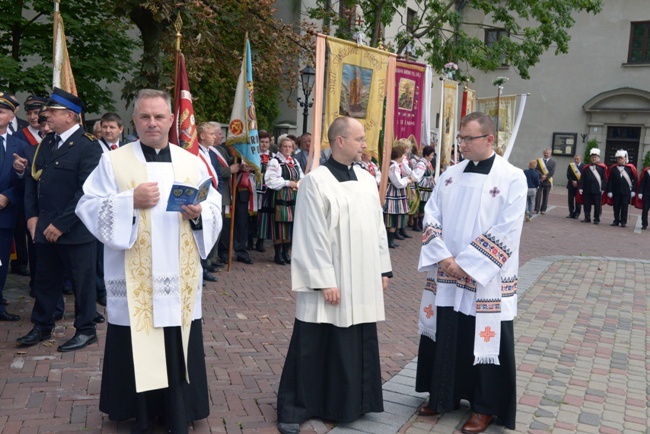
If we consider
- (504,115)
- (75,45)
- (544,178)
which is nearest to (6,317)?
(75,45)

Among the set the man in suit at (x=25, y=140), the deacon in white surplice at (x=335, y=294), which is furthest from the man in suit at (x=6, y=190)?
the deacon in white surplice at (x=335, y=294)

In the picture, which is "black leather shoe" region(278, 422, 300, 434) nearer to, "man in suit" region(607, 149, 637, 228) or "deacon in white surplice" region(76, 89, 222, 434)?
"deacon in white surplice" region(76, 89, 222, 434)

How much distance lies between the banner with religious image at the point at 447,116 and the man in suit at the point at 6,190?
7561mm

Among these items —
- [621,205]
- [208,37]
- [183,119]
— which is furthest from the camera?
[621,205]

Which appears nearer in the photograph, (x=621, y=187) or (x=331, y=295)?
(x=331, y=295)

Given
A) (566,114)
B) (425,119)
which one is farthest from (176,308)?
(566,114)

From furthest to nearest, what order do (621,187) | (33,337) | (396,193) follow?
(621,187) → (396,193) → (33,337)

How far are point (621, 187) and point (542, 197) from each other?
3.06 m

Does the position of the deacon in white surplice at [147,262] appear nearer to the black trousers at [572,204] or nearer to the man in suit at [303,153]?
the man in suit at [303,153]

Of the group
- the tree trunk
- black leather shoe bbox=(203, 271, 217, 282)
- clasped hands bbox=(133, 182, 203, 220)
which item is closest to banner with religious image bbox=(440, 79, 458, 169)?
the tree trunk

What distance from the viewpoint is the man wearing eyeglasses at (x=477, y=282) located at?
13.6ft

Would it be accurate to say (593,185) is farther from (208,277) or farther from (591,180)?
(208,277)

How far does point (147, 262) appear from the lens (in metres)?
3.79

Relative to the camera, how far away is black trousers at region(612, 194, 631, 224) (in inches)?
721
